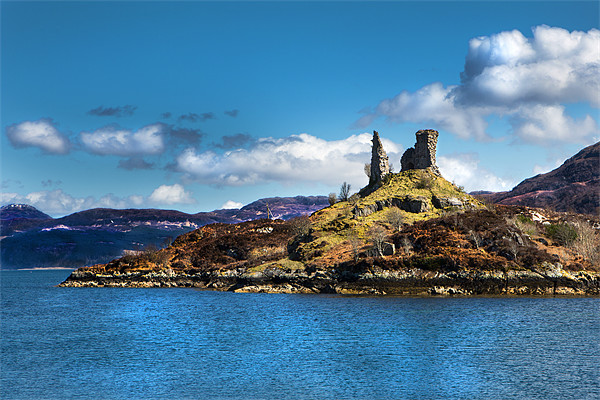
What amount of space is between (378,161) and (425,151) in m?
10.6

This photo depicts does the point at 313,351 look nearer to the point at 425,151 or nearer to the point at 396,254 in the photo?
the point at 396,254

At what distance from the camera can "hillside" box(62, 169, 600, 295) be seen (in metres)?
73.8

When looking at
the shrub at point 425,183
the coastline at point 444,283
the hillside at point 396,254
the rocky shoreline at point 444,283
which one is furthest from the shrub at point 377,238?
the shrub at point 425,183

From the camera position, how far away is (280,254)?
335ft

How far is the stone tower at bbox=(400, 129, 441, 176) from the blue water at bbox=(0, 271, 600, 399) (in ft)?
160

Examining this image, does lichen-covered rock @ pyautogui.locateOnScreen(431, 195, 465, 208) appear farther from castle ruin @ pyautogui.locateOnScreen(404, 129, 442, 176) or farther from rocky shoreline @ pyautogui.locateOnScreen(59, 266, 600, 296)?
rocky shoreline @ pyautogui.locateOnScreen(59, 266, 600, 296)

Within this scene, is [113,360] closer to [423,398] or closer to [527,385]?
[423,398]

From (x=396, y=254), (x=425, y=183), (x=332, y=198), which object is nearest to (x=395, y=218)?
(x=396, y=254)

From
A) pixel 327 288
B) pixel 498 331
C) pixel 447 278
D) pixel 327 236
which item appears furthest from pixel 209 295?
pixel 498 331

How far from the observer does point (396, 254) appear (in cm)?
8044

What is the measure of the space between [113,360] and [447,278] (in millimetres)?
49721

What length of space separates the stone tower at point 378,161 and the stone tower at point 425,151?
5.64 meters

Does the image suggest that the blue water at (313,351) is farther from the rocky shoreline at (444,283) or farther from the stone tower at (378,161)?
the stone tower at (378,161)

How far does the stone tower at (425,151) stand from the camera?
107m
